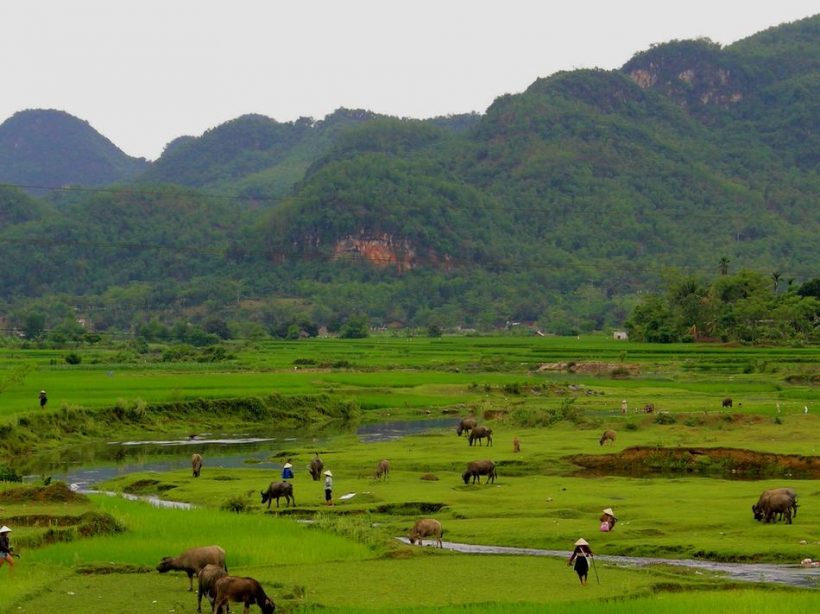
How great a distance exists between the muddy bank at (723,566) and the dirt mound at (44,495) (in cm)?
921

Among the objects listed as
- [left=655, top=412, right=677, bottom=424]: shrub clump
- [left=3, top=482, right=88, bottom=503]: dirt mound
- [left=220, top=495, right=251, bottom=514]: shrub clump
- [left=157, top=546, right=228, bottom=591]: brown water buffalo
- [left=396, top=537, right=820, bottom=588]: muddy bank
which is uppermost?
[left=157, top=546, right=228, bottom=591]: brown water buffalo

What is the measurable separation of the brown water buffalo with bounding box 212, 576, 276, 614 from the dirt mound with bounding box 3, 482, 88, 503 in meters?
11.4

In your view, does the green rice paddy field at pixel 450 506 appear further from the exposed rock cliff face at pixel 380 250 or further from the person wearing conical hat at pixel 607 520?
the exposed rock cliff face at pixel 380 250

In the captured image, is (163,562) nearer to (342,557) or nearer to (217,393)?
(342,557)

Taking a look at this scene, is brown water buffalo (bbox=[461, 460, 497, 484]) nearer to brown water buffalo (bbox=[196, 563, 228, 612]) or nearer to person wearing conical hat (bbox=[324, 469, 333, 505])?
person wearing conical hat (bbox=[324, 469, 333, 505])

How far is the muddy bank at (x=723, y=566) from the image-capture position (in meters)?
19.7

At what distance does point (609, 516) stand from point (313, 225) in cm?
16456

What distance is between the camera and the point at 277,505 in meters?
28.4

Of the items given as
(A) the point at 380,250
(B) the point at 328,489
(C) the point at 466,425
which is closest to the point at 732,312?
(C) the point at 466,425

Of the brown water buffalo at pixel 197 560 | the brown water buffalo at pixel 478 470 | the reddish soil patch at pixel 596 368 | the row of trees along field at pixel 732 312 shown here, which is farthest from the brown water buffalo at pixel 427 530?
the row of trees along field at pixel 732 312

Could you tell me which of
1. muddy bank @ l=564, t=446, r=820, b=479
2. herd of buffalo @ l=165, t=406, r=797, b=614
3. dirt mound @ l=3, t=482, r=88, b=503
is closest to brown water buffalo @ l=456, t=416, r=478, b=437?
herd of buffalo @ l=165, t=406, r=797, b=614

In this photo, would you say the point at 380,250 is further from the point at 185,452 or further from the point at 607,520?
the point at 607,520

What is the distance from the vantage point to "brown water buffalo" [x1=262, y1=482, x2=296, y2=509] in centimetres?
2792

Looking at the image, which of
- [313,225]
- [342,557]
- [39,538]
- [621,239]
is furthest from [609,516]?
[621,239]
